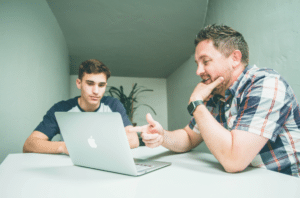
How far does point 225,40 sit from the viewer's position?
1094mm

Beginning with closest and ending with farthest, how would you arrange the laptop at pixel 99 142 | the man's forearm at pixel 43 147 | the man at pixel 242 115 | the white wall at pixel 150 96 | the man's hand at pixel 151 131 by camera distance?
the laptop at pixel 99 142
the man at pixel 242 115
the man's hand at pixel 151 131
the man's forearm at pixel 43 147
the white wall at pixel 150 96

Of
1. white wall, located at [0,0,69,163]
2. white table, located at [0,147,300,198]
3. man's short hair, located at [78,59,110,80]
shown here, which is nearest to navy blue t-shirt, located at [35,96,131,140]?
white wall, located at [0,0,69,163]

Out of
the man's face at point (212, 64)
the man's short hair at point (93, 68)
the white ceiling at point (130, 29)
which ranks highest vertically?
the white ceiling at point (130, 29)

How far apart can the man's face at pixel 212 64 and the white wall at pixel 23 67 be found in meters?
Answer: 1.36

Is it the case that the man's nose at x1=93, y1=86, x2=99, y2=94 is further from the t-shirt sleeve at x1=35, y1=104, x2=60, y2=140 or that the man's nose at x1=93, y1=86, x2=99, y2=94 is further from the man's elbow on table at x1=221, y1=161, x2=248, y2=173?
the man's elbow on table at x1=221, y1=161, x2=248, y2=173

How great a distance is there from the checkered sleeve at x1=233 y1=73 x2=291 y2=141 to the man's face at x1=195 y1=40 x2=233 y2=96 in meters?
0.26

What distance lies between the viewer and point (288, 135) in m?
0.86

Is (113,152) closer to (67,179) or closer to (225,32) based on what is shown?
(67,179)

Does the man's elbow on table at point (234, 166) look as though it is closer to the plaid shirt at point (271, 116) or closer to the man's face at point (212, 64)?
the plaid shirt at point (271, 116)

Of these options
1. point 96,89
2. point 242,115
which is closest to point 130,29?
point 96,89

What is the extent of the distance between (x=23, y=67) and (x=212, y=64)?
151 cm

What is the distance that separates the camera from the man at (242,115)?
76 centimetres

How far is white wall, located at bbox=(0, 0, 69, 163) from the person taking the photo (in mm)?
1349

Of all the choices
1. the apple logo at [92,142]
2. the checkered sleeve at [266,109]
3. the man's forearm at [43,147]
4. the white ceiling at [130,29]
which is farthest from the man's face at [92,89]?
the checkered sleeve at [266,109]
